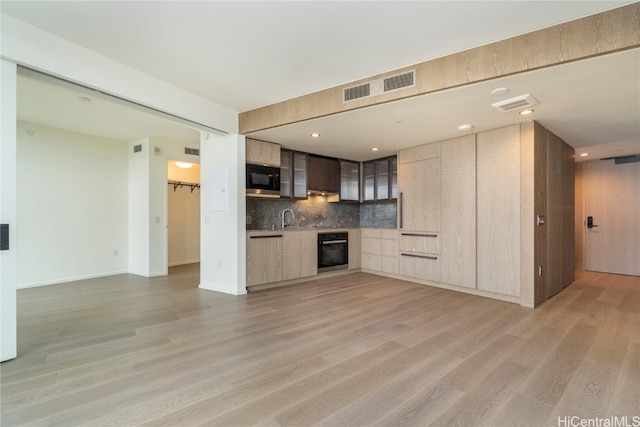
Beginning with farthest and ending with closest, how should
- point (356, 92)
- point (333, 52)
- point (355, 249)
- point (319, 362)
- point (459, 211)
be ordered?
point (355, 249) → point (459, 211) → point (356, 92) → point (333, 52) → point (319, 362)

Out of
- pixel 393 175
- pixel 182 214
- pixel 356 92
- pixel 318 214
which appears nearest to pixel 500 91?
pixel 356 92

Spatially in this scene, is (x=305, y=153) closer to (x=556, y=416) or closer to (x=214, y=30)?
(x=214, y=30)

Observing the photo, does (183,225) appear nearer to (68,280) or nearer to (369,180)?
(68,280)

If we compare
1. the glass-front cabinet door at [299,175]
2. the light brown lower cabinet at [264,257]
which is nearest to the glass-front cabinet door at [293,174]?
the glass-front cabinet door at [299,175]

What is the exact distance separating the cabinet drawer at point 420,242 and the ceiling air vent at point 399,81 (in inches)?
105

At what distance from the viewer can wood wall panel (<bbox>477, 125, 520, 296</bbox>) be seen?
383 cm

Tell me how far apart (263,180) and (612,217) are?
6938 millimetres

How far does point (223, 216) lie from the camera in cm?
444

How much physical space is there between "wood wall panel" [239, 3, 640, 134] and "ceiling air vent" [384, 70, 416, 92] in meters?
0.05

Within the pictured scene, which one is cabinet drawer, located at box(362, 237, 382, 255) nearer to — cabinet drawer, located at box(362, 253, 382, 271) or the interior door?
cabinet drawer, located at box(362, 253, 382, 271)

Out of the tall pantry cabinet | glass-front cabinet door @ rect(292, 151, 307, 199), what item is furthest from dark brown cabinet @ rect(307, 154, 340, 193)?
the tall pantry cabinet

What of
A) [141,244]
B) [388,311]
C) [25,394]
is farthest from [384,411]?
[141,244]

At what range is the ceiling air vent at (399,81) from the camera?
9.36 ft

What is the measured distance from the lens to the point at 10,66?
7.59ft
